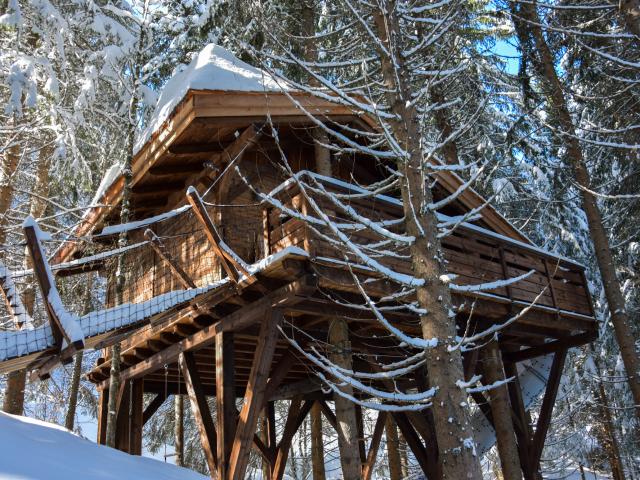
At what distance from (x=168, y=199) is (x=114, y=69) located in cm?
305

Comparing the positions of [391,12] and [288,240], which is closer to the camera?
[391,12]

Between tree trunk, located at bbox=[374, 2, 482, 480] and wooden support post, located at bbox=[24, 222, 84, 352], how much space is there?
3.18 m

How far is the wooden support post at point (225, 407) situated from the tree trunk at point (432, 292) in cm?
320

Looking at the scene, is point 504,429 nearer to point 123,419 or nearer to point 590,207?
point 590,207

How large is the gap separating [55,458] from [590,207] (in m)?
9.55

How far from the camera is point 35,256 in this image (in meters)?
5.09

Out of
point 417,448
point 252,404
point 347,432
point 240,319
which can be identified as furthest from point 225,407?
point 417,448

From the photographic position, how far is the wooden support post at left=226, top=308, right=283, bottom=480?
6758mm

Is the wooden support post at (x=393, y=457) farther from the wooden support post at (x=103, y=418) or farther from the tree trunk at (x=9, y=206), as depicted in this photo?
the tree trunk at (x=9, y=206)

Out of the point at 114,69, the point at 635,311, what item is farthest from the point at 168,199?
the point at 635,311

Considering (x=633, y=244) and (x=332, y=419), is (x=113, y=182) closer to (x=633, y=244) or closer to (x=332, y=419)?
(x=332, y=419)

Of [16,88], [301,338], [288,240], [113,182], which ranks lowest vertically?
[301,338]

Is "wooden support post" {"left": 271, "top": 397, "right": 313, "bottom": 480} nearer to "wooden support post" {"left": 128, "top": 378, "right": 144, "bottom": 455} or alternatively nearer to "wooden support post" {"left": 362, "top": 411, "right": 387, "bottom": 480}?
"wooden support post" {"left": 362, "top": 411, "right": 387, "bottom": 480}

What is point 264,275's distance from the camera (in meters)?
6.79
